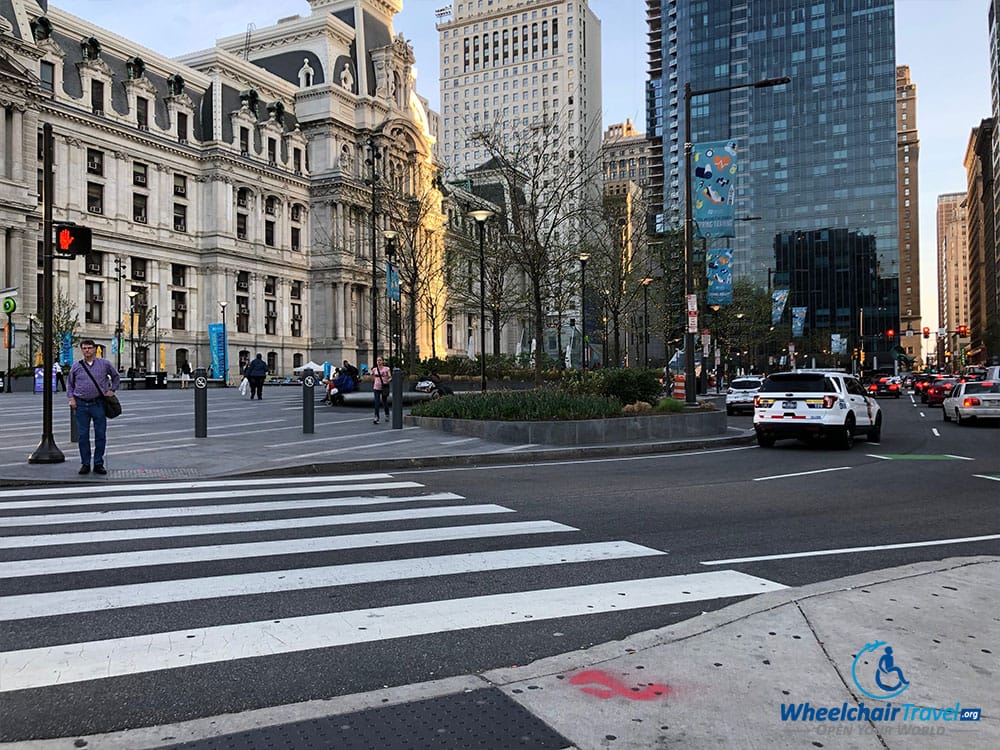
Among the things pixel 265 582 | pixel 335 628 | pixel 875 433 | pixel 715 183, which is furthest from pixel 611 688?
pixel 715 183

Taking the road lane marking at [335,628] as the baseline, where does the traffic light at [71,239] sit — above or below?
above

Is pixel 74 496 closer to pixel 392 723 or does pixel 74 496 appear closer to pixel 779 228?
pixel 392 723

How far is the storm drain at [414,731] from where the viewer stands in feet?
10.1

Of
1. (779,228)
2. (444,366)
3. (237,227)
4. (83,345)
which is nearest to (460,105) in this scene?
(779,228)

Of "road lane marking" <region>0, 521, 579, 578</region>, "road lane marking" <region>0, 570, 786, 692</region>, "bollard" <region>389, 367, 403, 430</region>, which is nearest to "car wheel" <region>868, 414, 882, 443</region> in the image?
"bollard" <region>389, 367, 403, 430</region>

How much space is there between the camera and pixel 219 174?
2943 inches

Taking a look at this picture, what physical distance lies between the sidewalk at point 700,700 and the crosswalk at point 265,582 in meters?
0.78

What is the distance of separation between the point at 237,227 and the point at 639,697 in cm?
8164

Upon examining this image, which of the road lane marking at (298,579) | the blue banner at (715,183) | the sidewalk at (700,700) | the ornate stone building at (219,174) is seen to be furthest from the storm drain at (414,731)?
the ornate stone building at (219,174)

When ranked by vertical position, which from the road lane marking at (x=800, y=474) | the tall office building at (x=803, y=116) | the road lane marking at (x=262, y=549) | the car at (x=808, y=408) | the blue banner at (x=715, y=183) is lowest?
the road lane marking at (x=800, y=474)

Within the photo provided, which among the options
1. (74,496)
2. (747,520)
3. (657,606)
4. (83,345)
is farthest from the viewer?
(83,345)

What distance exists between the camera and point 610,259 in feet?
125

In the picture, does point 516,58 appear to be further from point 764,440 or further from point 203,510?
point 203,510

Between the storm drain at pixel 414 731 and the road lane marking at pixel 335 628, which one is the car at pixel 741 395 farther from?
the storm drain at pixel 414 731
